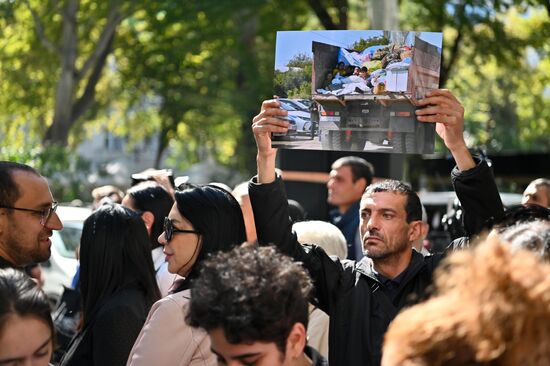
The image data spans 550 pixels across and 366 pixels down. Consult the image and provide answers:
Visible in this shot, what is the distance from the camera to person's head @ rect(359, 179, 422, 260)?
4.84 meters

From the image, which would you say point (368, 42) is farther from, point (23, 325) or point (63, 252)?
point (63, 252)

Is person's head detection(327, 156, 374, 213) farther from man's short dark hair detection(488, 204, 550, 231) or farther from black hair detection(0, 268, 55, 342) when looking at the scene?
black hair detection(0, 268, 55, 342)

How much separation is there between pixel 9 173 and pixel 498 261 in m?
3.32

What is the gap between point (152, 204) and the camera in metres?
6.54

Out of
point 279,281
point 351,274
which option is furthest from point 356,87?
point 279,281

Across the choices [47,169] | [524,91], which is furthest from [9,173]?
[524,91]

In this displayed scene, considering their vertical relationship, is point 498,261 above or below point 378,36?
below

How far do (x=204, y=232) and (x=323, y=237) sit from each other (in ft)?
5.25

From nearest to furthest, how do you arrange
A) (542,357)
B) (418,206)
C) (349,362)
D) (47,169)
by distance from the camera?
(542,357)
(349,362)
(418,206)
(47,169)

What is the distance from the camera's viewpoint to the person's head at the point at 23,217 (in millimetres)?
4953

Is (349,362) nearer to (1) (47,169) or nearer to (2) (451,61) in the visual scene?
(2) (451,61)

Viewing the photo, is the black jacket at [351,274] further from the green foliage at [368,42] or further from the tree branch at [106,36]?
the tree branch at [106,36]

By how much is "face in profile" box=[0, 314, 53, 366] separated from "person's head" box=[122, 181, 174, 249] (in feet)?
10.5

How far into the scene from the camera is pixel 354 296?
4.56 m
